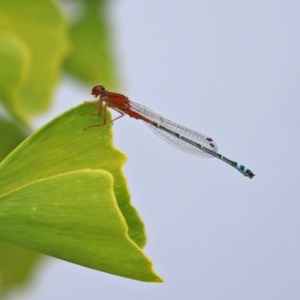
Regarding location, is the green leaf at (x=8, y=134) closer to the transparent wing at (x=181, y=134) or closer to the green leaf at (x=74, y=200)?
the transparent wing at (x=181, y=134)

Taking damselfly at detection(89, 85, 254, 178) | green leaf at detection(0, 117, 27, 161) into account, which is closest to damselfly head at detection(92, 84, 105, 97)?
damselfly at detection(89, 85, 254, 178)

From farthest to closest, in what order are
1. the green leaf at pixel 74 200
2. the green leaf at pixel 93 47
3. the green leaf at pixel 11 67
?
the green leaf at pixel 93 47, the green leaf at pixel 11 67, the green leaf at pixel 74 200

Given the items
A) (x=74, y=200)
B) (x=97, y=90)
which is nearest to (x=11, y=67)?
(x=97, y=90)

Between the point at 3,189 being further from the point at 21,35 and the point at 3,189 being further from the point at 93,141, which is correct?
the point at 21,35

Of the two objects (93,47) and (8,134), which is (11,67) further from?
(93,47)

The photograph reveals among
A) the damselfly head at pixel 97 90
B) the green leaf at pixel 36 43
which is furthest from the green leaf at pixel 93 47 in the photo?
the damselfly head at pixel 97 90

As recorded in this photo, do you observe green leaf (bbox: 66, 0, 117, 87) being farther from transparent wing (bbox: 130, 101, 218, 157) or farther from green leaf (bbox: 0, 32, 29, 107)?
green leaf (bbox: 0, 32, 29, 107)
